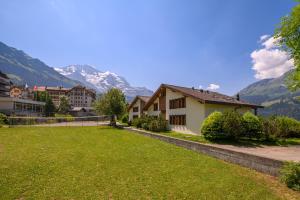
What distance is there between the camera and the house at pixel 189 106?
24595 millimetres

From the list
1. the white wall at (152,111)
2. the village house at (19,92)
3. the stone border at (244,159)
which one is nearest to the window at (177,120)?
the white wall at (152,111)

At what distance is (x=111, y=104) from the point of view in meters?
39.0

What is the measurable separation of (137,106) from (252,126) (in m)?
29.8

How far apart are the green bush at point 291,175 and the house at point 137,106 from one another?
33762mm

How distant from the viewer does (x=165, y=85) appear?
104ft

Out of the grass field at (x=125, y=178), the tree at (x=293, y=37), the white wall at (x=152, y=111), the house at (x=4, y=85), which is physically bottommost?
the grass field at (x=125, y=178)

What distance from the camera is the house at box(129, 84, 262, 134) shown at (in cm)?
2460

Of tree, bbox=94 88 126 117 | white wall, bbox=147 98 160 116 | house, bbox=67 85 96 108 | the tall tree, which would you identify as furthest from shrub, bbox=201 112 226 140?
house, bbox=67 85 96 108

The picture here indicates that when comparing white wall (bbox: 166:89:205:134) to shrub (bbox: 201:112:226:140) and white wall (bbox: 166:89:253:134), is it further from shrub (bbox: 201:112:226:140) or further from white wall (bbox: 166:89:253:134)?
shrub (bbox: 201:112:226:140)

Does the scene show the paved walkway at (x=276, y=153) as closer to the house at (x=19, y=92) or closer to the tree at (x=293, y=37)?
the tree at (x=293, y=37)

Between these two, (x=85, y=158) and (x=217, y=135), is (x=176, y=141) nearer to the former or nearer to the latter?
(x=217, y=135)

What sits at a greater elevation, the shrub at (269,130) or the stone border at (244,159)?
the shrub at (269,130)

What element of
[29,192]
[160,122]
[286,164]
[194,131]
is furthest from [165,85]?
[29,192]

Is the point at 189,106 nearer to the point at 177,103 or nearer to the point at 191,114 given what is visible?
the point at 191,114
